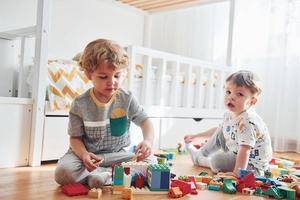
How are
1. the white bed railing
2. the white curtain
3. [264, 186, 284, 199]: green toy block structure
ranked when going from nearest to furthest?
[264, 186, 284, 199]: green toy block structure < the white bed railing < the white curtain

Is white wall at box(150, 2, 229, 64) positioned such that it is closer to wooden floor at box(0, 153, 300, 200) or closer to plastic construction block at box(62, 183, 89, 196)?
wooden floor at box(0, 153, 300, 200)

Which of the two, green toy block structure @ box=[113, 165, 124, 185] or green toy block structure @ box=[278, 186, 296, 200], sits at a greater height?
green toy block structure @ box=[113, 165, 124, 185]

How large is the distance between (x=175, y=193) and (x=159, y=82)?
0.92 meters

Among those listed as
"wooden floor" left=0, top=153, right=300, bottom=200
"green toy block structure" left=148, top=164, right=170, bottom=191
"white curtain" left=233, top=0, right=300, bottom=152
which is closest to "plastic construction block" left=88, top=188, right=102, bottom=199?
"wooden floor" left=0, top=153, right=300, bottom=200

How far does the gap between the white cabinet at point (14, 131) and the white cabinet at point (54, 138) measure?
0.22 ft

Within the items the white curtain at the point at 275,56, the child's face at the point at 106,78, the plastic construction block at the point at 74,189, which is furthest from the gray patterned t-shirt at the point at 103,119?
the white curtain at the point at 275,56

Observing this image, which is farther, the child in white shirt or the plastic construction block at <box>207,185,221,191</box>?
the child in white shirt

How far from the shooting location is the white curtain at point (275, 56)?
2141mm

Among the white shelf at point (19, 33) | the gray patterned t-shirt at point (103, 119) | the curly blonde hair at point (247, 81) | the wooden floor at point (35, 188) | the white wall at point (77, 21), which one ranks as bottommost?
the wooden floor at point (35, 188)

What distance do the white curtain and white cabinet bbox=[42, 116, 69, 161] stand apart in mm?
1334

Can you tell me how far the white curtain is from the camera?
214 cm

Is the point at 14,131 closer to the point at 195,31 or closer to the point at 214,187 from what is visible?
the point at 214,187

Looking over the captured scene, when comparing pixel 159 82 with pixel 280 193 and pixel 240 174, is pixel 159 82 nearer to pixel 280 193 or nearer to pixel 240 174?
pixel 240 174

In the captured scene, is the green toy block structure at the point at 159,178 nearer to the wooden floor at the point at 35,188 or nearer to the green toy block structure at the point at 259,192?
the wooden floor at the point at 35,188
